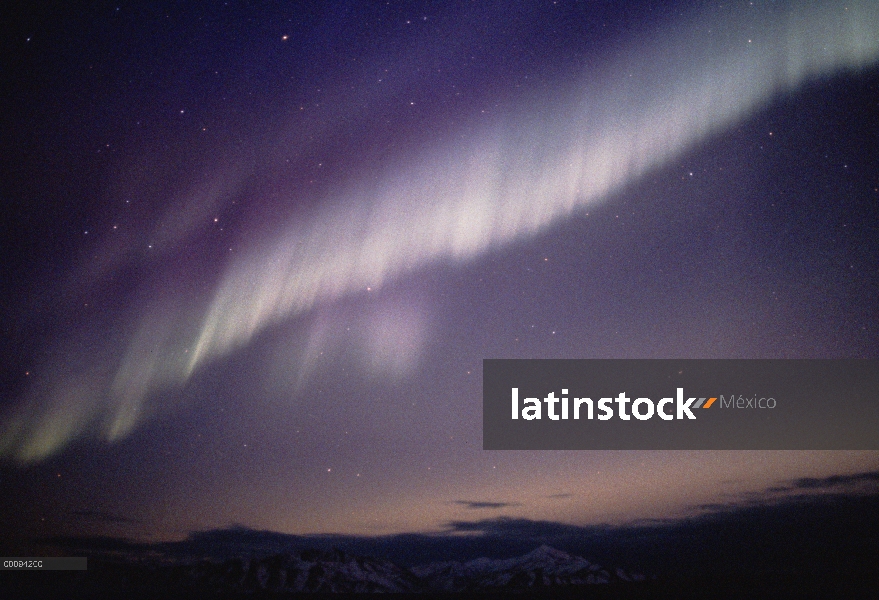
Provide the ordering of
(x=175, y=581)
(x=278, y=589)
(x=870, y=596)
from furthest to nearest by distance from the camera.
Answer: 1. (x=278, y=589)
2. (x=175, y=581)
3. (x=870, y=596)

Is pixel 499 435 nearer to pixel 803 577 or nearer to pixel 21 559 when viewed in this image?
pixel 21 559

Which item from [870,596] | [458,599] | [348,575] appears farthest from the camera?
[348,575]

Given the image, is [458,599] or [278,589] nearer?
[458,599]

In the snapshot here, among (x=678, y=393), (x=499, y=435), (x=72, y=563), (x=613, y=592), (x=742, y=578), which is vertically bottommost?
(x=613, y=592)

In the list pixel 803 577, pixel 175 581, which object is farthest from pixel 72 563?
pixel 175 581

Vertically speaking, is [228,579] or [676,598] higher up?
[676,598]

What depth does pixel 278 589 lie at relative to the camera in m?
184

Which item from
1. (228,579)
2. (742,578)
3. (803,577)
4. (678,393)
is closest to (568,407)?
(678,393)

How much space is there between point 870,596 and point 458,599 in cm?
1447

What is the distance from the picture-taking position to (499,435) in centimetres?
1382

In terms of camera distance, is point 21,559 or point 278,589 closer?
point 21,559

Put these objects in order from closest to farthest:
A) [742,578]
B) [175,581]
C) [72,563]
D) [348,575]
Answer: [72,563] < [742,578] < [175,581] < [348,575]

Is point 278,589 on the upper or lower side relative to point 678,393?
lower

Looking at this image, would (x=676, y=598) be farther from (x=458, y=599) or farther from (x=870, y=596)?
(x=458, y=599)
